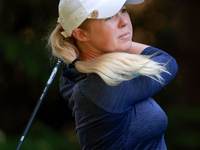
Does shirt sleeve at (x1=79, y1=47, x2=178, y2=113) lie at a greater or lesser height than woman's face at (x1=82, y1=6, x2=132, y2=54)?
lesser

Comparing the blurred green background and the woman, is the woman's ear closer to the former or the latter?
Result: the woman

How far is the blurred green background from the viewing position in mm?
1427

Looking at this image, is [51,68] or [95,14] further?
[51,68]

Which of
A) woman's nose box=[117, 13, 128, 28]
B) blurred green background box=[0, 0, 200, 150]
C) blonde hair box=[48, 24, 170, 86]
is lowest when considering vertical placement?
blurred green background box=[0, 0, 200, 150]

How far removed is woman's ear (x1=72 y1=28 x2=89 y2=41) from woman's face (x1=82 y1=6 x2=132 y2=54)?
0.05 feet

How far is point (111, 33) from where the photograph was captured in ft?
2.48

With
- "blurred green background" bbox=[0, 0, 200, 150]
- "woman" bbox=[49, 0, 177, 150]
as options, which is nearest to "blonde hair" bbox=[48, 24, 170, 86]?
"woman" bbox=[49, 0, 177, 150]

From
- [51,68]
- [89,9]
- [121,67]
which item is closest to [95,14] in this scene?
[89,9]

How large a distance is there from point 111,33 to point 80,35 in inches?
3.9

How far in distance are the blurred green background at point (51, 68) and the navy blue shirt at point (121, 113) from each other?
2.12 ft

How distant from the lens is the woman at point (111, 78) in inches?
28.7

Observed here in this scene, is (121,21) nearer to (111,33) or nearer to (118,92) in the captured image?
(111,33)

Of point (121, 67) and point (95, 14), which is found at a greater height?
point (95, 14)

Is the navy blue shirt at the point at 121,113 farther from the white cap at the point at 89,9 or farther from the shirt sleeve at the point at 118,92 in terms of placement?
the white cap at the point at 89,9
